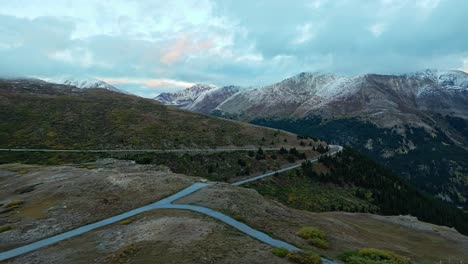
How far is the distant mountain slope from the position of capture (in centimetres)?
11988

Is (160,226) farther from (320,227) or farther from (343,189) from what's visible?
(343,189)

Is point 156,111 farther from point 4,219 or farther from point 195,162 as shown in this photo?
point 4,219

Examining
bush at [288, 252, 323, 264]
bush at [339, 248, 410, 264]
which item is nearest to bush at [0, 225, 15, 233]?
bush at [288, 252, 323, 264]

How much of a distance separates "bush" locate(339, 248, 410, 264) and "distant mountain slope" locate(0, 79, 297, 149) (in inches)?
3724

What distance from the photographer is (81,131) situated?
5103 inches

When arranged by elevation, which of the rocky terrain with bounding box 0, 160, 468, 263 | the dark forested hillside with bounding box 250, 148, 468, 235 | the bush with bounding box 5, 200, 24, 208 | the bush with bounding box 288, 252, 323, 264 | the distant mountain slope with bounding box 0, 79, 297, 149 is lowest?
the dark forested hillside with bounding box 250, 148, 468, 235

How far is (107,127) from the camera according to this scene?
13638cm

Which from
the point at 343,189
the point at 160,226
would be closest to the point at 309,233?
the point at 160,226

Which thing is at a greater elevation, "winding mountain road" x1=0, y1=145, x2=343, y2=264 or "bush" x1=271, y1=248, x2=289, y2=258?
"bush" x1=271, y1=248, x2=289, y2=258

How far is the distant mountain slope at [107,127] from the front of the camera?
11988cm

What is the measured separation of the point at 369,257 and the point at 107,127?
120770 millimetres

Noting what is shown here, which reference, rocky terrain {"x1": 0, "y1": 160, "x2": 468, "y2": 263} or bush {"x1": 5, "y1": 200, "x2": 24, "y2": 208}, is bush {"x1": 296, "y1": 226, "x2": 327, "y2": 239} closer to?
rocky terrain {"x1": 0, "y1": 160, "x2": 468, "y2": 263}

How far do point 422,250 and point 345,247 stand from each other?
16.5 meters

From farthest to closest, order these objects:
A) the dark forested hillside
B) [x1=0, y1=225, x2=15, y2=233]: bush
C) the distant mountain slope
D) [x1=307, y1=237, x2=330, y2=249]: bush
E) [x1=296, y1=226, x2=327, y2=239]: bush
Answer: the distant mountain slope → the dark forested hillside → [x1=0, y1=225, x2=15, y2=233]: bush → [x1=296, y1=226, x2=327, y2=239]: bush → [x1=307, y1=237, x2=330, y2=249]: bush
